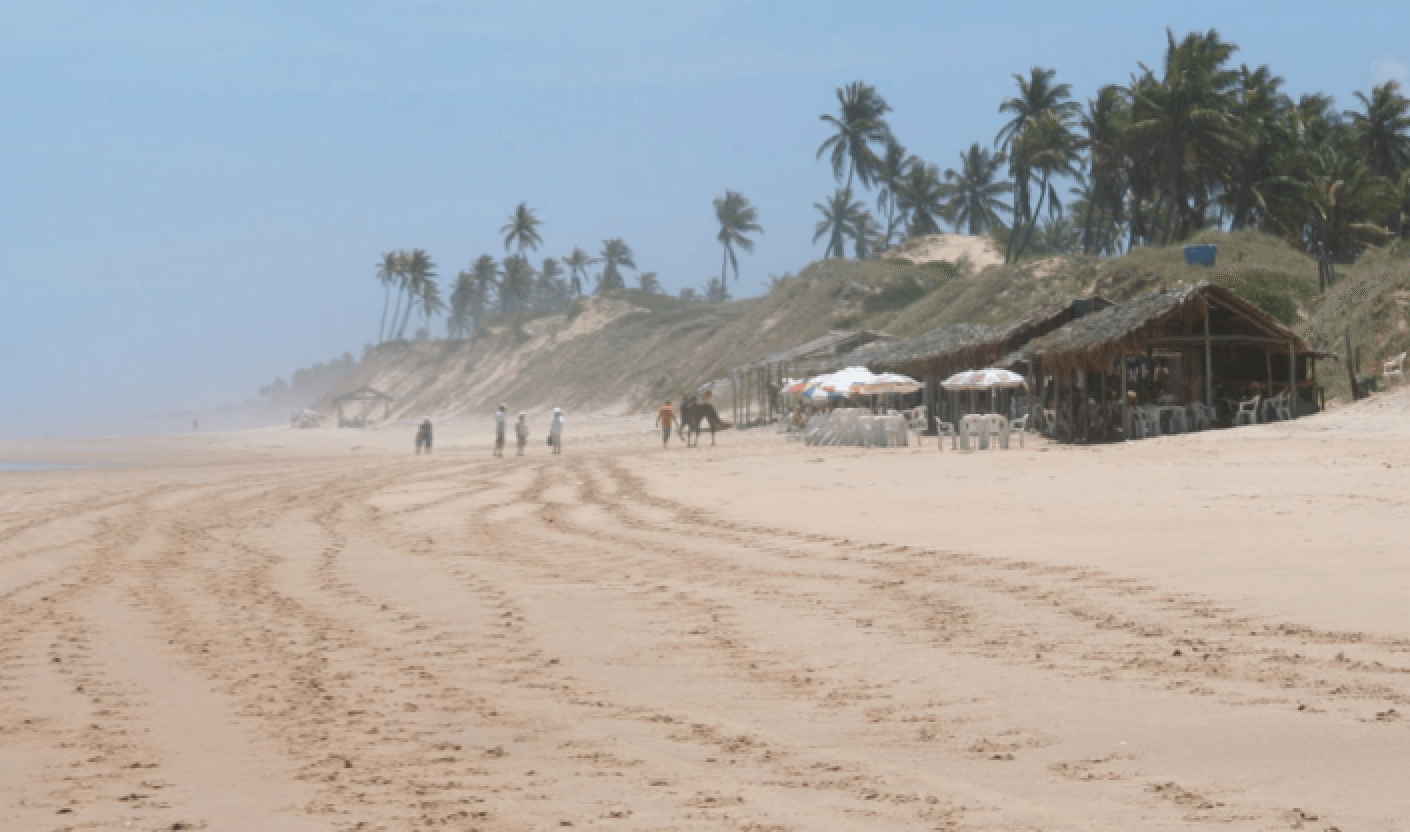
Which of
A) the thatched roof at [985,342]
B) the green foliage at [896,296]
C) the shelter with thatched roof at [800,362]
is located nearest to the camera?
the thatched roof at [985,342]

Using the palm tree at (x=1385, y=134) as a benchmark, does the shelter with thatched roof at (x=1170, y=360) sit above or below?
below

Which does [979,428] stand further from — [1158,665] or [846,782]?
[846,782]

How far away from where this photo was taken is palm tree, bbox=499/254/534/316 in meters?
128

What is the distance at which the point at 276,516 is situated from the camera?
17141mm

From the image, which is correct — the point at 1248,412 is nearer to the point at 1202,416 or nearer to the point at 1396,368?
the point at 1202,416

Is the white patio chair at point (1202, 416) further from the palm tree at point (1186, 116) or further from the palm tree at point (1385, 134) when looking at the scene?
the palm tree at point (1385, 134)

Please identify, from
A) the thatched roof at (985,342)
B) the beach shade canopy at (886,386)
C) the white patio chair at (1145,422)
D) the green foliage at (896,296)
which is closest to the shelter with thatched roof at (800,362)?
the thatched roof at (985,342)

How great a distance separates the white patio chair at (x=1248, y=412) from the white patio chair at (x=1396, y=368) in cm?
230

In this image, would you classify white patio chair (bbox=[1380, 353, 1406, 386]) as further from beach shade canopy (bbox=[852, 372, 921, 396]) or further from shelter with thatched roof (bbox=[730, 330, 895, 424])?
shelter with thatched roof (bbox=[730, 330, 895, 424])

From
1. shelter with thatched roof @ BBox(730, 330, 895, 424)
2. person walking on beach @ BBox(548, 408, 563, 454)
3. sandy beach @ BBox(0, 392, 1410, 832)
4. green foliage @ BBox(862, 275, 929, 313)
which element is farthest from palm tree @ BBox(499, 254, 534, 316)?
sandy beach @ BBox(0, 392, 1410, 832)

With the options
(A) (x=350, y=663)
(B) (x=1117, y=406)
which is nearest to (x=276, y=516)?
(A) (x=350, y=663)

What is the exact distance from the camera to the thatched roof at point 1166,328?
1101 inches

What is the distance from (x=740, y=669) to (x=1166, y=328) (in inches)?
951

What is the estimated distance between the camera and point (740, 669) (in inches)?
262
